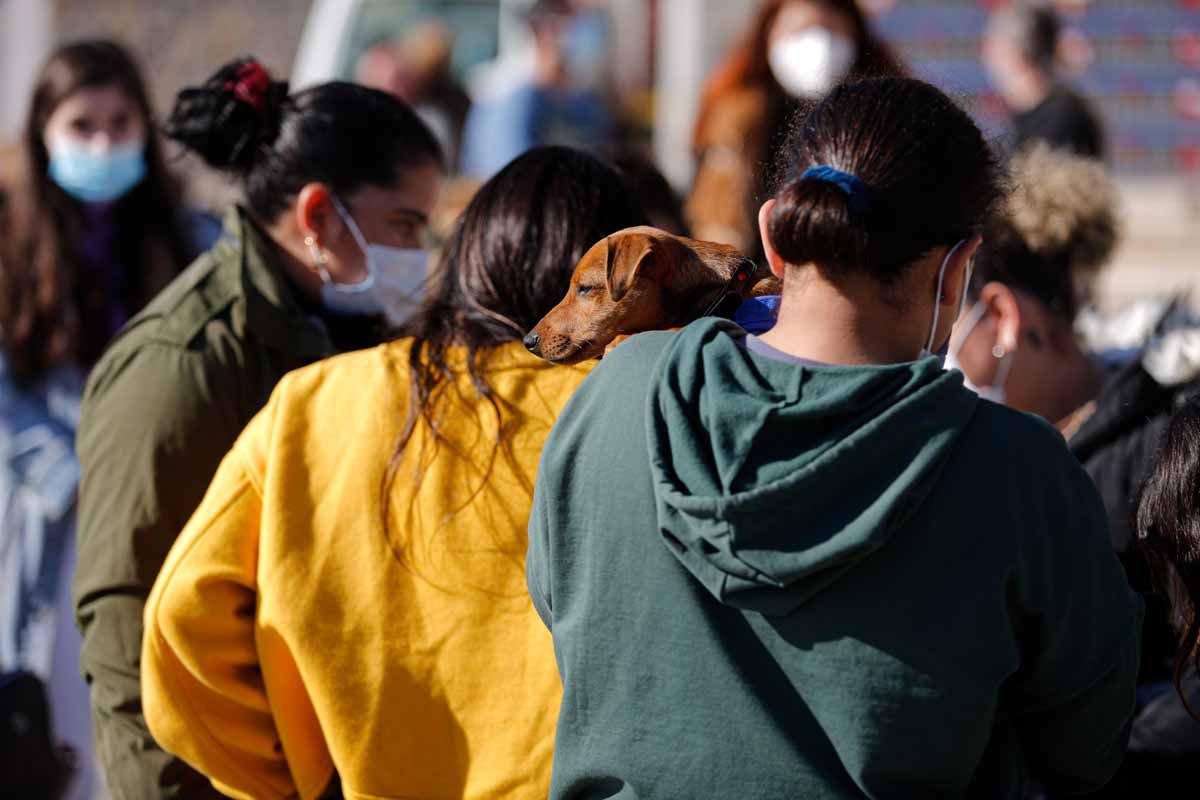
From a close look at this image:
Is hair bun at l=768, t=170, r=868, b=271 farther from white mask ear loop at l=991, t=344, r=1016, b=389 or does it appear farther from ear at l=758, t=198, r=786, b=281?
white mask ear loop at l=991, t=344, r=1016, b=389

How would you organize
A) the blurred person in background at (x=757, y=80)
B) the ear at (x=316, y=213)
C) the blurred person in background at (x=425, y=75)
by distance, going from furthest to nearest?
1. the blurred person in background at (x=425, y=75)
2. the blurred person in background at (x=757, y=80)
3. the ear at (x=316, y=213)

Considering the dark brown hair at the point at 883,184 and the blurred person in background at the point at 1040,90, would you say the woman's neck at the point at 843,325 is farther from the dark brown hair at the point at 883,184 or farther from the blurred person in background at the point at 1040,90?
the blurred person in background at the point at 1040,90

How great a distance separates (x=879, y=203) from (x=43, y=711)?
111 inches

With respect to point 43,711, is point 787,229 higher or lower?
higher

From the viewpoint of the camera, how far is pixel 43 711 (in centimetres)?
354

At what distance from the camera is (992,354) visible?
287cm

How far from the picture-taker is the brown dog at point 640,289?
1.85m

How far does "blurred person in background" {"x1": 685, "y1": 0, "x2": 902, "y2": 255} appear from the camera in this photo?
5141 mm

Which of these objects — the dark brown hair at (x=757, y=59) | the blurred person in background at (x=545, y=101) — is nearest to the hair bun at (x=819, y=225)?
the dark brown hair at (x=757, y=59)

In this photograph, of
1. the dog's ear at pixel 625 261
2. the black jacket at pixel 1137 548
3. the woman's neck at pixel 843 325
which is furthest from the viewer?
the black jacket at pixel 1137 548

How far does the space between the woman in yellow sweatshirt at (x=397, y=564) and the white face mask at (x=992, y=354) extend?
990 millimetres

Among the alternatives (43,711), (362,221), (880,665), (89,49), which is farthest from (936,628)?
(89,49)

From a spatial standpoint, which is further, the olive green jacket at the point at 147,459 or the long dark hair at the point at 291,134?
the long dark hair at the point at 291,134

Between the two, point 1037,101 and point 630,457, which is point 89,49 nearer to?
point 630,457
